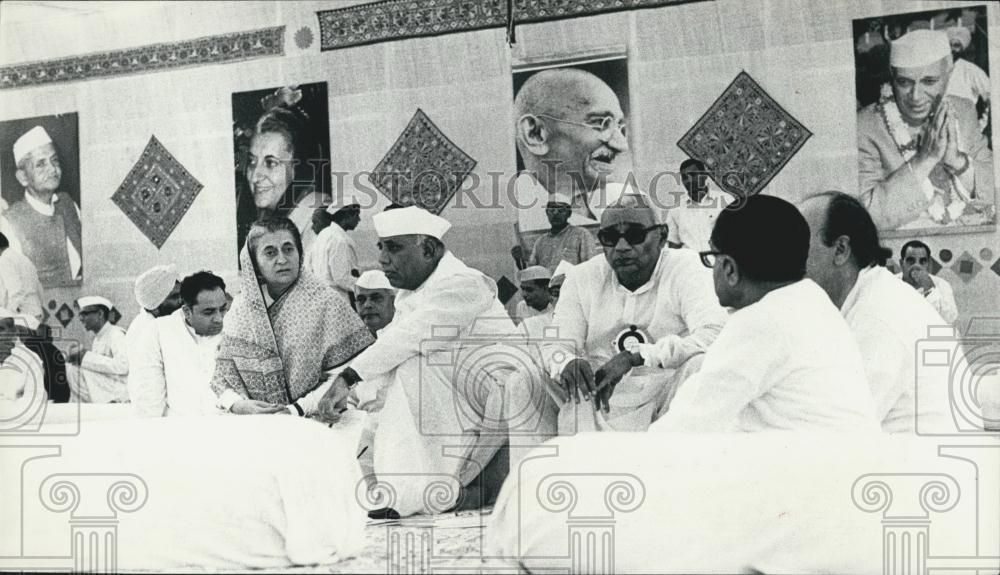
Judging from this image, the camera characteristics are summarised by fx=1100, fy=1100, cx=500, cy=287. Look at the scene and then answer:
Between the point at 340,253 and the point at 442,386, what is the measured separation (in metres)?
0.78

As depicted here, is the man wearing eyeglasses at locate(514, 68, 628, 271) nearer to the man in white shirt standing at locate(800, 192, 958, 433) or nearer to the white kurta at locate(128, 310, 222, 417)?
the man in white shirt standing at locate(800, 192, 958, 433)

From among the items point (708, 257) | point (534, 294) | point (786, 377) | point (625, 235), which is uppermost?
point (625, 235)

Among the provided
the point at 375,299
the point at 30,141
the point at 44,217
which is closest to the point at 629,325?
the point at 375,299

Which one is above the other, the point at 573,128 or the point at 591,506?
the point at 573,128

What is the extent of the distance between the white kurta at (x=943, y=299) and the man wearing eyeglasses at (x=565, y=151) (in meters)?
1.28

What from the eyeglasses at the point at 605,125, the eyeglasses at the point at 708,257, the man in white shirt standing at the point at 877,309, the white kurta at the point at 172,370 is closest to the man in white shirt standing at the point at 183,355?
the white kurta at the point at 172,370

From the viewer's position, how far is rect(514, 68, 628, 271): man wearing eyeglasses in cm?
461

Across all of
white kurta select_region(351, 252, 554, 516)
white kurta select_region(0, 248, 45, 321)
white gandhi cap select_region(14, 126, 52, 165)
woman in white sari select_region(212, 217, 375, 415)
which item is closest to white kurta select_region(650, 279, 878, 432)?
white kurta select_region(351, 252, 554, 516)

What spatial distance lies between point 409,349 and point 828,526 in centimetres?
189

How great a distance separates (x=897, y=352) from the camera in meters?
4.27

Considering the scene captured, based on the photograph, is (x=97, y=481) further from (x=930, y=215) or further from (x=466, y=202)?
(x=930, y=215)

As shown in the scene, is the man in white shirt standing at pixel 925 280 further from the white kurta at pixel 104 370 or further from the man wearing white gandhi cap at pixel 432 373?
the white kurta at pixel 104 370


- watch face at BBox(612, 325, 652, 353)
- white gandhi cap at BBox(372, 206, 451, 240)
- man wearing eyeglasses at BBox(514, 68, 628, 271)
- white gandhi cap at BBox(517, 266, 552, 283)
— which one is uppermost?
man wearing eyeglasses at BBox(514, 68, 628, 271)

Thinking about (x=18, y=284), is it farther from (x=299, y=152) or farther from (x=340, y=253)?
(x=340, y=253)
